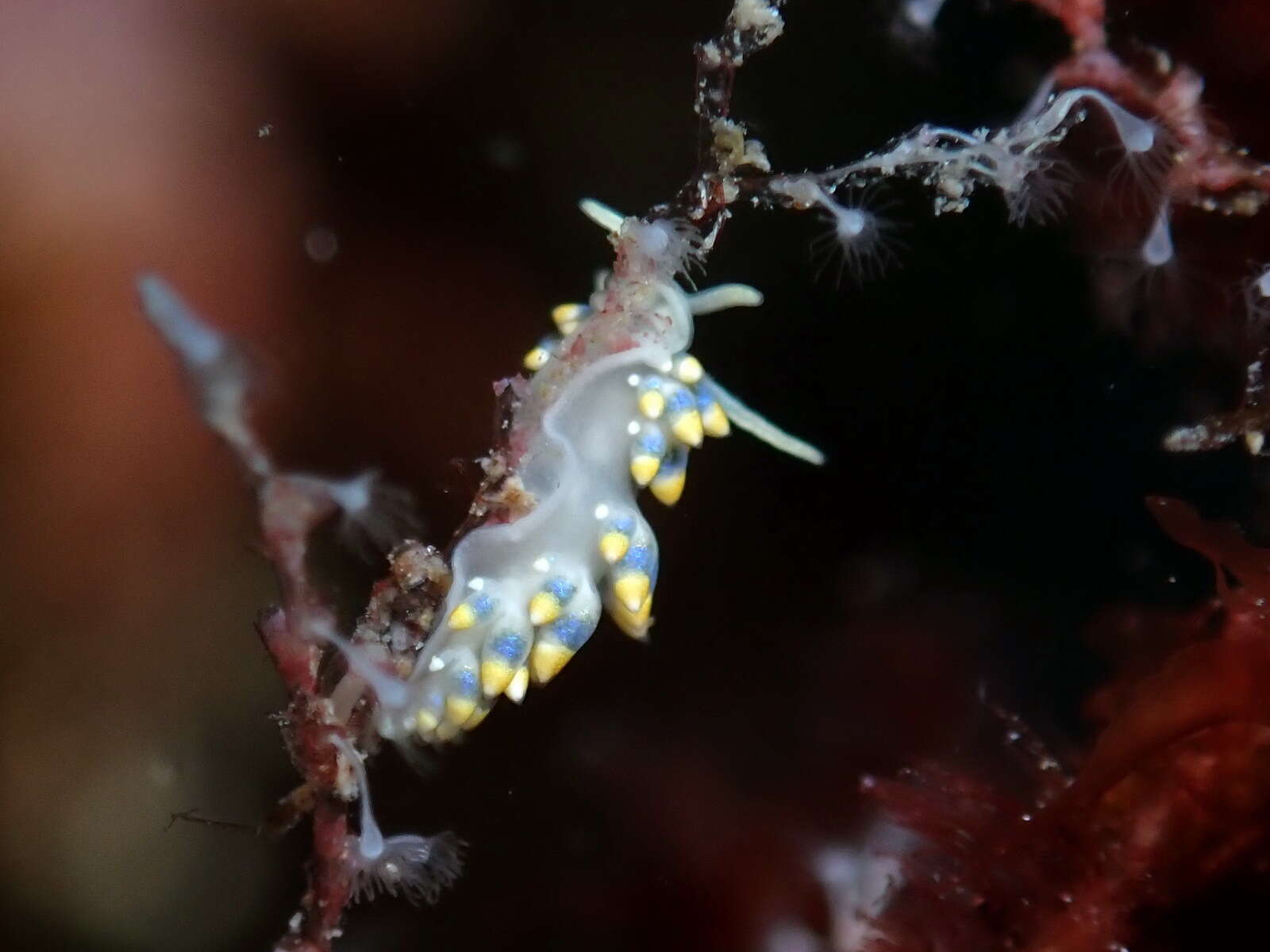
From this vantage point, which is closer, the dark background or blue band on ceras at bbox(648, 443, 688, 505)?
the dark background

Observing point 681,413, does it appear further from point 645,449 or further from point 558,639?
point 558,639

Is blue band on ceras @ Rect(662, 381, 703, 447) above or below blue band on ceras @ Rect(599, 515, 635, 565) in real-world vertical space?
above

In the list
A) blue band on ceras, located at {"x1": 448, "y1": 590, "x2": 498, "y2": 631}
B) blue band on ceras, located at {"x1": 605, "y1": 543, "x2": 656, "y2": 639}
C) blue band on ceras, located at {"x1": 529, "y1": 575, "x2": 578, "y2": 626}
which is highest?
blue band on ceras, located at {"x1": 448, "y1": 590, "x2": 498, "y2": 631}

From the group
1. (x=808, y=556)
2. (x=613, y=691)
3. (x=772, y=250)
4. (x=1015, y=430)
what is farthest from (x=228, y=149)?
(x=1015, y=430)

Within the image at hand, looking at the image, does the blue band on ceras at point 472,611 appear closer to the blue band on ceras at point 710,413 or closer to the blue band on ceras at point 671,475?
the blue band on ceras at point 671,475

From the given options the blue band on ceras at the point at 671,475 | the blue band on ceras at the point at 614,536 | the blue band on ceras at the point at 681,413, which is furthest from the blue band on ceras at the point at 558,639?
the blue band on ceras at the point at 681,413

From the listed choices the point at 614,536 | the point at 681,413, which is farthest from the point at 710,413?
the point at 614,536

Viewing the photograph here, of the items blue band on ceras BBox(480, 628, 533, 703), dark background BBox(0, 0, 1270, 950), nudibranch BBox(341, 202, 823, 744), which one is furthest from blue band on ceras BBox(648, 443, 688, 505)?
blue band on ceras BBox(480, 628, 533, 703)

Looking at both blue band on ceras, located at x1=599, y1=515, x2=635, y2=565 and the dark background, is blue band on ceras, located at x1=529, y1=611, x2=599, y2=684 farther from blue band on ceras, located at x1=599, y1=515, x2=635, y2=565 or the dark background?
the dark background
